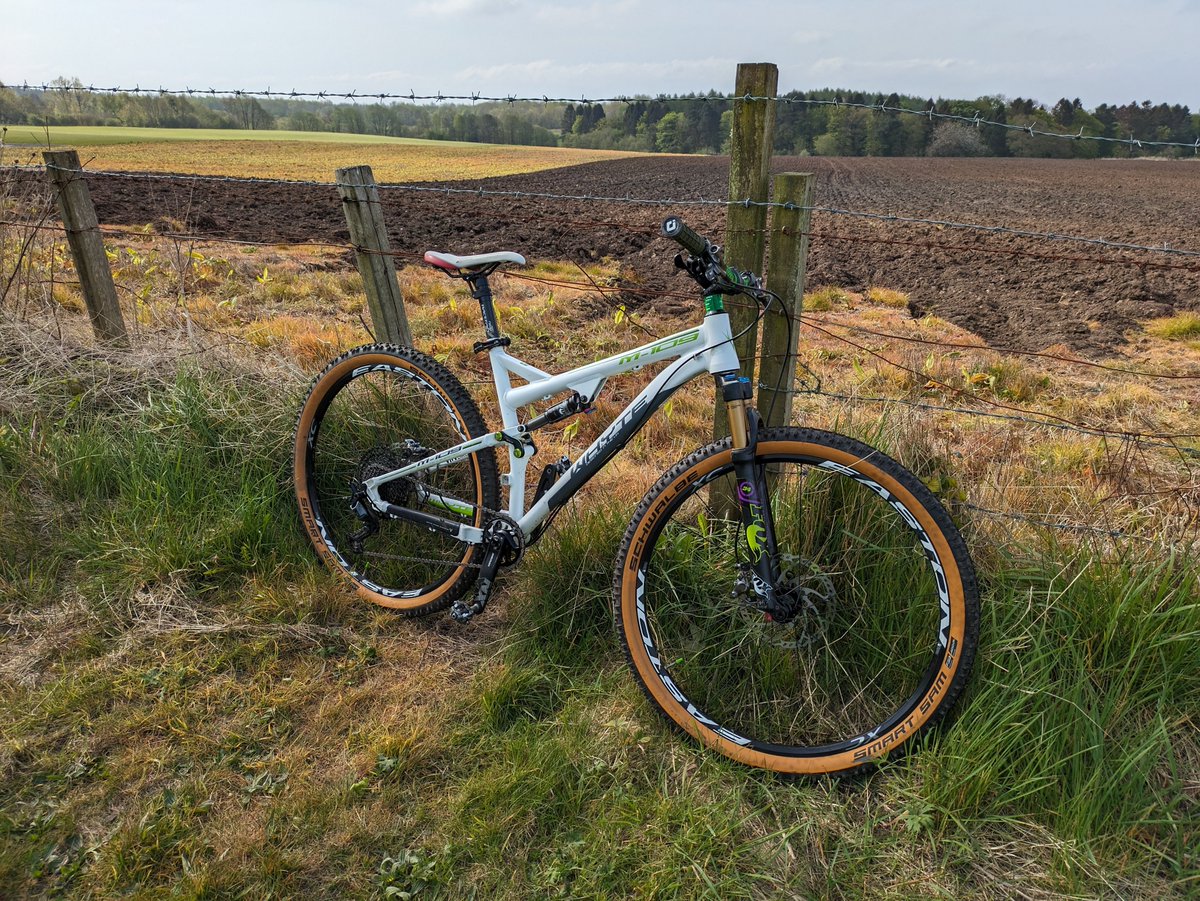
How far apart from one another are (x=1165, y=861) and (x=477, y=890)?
6.18 feet

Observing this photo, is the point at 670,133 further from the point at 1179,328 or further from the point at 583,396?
the point at 583,396

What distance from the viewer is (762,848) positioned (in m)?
2.22

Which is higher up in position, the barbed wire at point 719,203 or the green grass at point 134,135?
the green grass at point 134,135

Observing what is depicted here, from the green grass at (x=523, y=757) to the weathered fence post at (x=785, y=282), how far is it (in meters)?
0.81

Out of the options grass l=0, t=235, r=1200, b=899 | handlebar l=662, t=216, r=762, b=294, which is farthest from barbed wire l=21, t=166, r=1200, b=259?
grass l=0, t=235, r=1200, b=899

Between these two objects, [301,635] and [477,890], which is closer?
[477,890]

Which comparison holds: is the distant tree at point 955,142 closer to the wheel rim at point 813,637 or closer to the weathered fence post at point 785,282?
the weathered fence post at point 785,282

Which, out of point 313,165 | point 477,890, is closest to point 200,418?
point 477,890

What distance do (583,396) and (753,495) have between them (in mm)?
712

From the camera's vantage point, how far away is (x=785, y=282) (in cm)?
281

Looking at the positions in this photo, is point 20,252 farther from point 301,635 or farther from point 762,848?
point 762,848

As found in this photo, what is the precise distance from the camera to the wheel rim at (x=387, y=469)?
→ 334 cm

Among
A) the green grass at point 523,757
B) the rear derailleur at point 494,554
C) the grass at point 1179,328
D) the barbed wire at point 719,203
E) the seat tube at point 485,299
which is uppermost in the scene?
the barbed wire at point 719,203

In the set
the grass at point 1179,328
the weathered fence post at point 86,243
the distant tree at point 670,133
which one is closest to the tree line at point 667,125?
the distant tree at point 670,133
